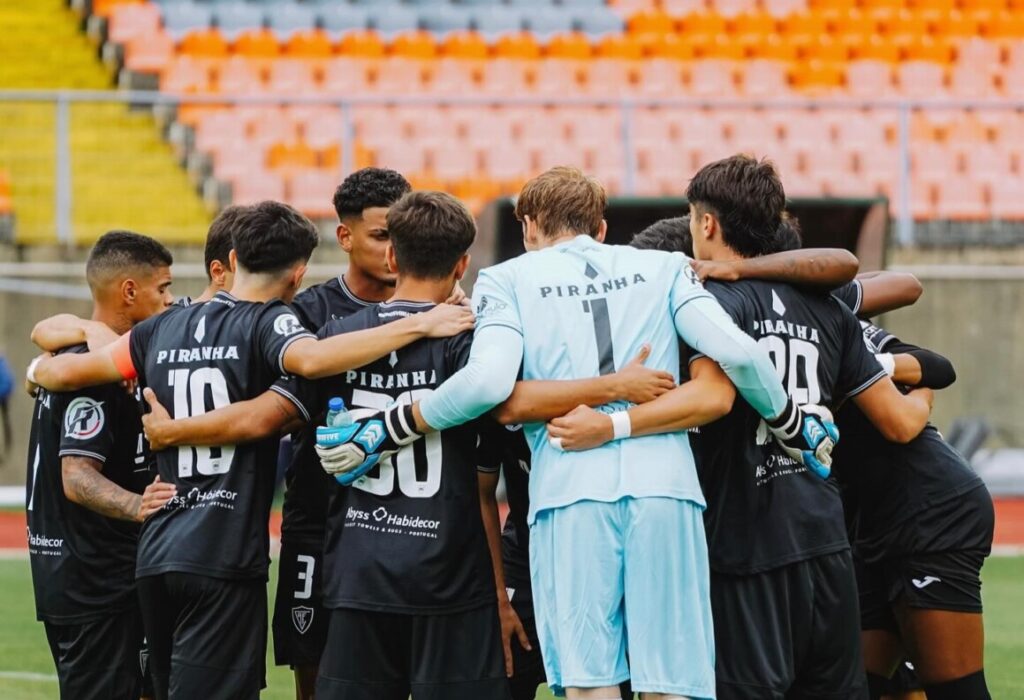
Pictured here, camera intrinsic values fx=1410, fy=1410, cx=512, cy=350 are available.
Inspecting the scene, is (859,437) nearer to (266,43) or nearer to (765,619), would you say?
(765,619)

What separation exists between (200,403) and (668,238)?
1.71m

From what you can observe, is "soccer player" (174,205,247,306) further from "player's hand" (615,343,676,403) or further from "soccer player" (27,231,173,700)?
"player's hand" (615,343,676,403)

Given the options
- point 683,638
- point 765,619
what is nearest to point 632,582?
point 683,638

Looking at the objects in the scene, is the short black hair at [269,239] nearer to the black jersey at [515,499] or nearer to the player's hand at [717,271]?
the black jersey at [515,499]

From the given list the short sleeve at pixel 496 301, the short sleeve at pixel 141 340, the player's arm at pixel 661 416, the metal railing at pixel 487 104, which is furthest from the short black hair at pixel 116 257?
the metal railing at pixel 487 104

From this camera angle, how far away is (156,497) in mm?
4344

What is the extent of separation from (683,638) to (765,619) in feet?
1.11

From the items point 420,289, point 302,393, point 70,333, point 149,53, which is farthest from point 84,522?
point 149,53

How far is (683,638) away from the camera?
3969 mm

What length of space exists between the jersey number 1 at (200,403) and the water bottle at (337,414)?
1.13 feet

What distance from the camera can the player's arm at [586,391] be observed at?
13.2 ft

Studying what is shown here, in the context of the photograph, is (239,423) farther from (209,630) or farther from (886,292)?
(886,292)

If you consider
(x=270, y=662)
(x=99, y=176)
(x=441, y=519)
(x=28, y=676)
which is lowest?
(x=270, y=662)

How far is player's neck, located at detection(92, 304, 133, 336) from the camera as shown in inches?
199
